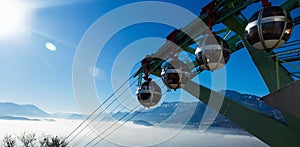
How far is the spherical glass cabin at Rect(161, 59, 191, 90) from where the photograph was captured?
2619 mm

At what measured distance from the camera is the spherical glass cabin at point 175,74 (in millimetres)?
2619

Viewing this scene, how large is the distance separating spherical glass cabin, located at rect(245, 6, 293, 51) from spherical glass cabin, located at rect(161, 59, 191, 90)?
1017mm

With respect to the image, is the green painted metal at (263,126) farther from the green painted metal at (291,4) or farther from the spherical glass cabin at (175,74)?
the green painted metal at (291,4)

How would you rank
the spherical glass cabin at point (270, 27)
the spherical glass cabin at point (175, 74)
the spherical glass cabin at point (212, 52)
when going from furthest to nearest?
the spherical glass cabin at point (175, 74) < the spherical glass cabin at point (212, 52) < the spherical glass cabin at point (270, 27)

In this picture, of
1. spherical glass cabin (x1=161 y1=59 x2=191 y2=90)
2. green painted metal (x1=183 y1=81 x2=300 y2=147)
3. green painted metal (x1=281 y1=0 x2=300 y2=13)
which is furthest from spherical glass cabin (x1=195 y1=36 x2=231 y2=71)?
green painted metal (x1=183 y1=81 x2=300 y2=147)

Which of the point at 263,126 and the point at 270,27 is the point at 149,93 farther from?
the point at 270,27

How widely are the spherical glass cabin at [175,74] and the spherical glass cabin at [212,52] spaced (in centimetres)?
62

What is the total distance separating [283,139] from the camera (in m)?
3.30

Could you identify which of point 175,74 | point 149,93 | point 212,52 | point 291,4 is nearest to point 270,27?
point 212,52

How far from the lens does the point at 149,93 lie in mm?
3369

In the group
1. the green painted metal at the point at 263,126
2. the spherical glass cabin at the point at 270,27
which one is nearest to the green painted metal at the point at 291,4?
the spherical glass cabin at the point at 270,27

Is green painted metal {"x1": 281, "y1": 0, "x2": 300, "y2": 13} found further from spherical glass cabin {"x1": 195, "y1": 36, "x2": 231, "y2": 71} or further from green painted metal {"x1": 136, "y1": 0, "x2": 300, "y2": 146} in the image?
spherical glass cabin {"x1": 195, "y1": 36, "x2": 231, "y2": 71}

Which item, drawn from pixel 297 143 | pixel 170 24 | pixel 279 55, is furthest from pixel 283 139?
pixel 170 24

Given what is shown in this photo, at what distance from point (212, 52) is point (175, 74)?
750 mm
